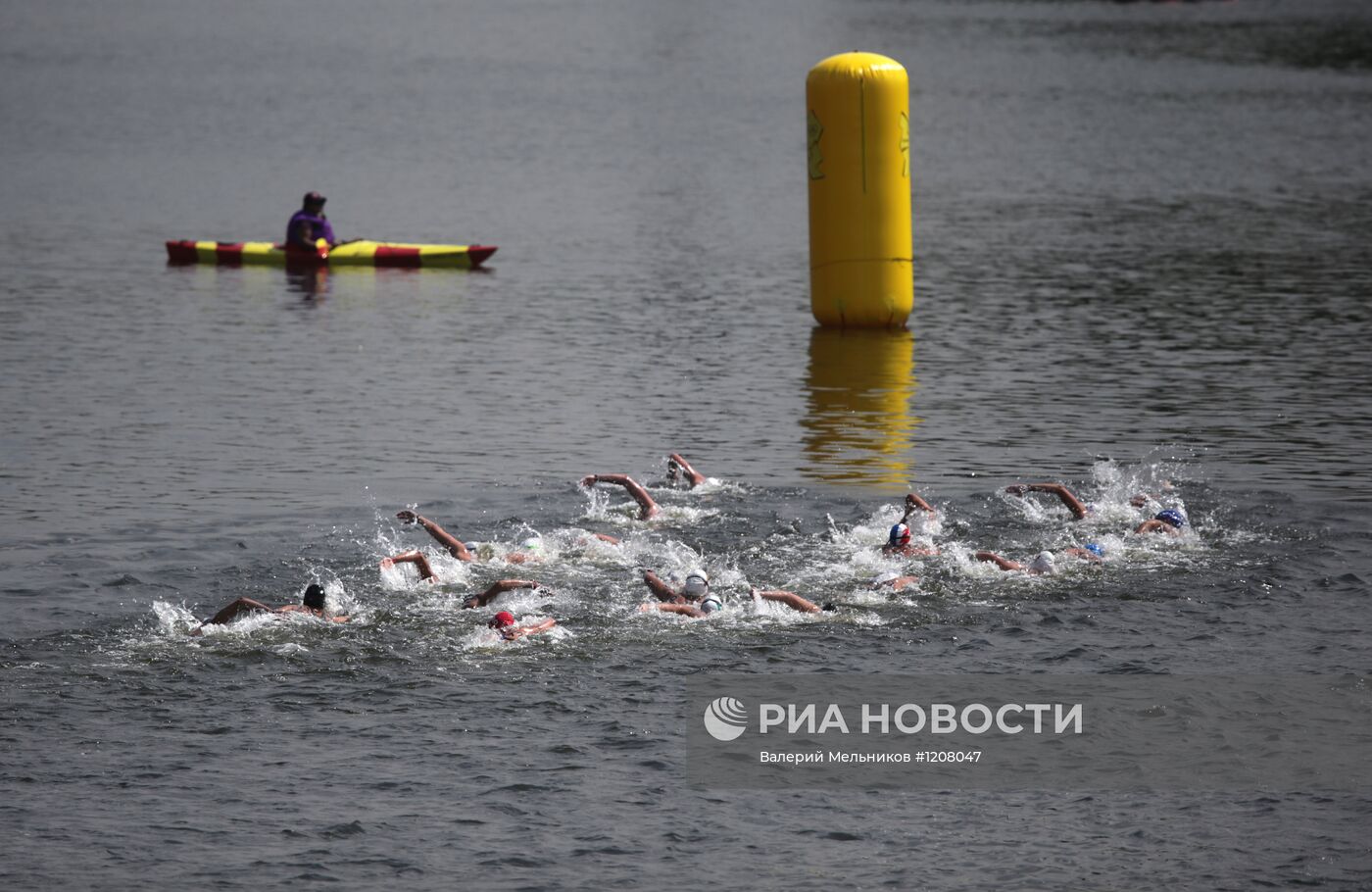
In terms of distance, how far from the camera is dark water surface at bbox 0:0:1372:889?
1340cm

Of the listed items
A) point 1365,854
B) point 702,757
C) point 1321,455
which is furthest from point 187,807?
point 1321,455

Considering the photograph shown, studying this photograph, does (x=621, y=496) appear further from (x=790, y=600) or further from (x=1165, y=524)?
(x=1165, y=524)

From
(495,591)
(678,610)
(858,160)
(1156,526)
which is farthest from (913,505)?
(858,160)

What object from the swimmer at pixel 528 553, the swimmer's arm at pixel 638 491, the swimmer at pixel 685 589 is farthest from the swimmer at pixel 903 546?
the swimmer at pixel 528 553

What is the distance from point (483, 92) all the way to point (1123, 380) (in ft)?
206

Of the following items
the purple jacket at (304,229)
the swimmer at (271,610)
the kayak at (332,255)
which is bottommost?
the swimmer at (271,610)

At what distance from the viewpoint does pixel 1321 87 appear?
8494cm

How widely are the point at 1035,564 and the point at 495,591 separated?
5355 millimetres

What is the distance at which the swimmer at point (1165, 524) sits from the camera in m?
19.8

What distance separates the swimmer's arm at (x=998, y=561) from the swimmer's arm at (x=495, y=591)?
452 cm

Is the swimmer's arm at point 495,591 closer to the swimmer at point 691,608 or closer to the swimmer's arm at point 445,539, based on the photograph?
the swimmer at point 691,608

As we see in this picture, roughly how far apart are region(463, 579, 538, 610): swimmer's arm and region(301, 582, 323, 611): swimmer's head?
1338 millimetres

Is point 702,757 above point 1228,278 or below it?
below

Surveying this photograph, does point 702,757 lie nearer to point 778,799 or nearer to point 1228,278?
point 778,799
